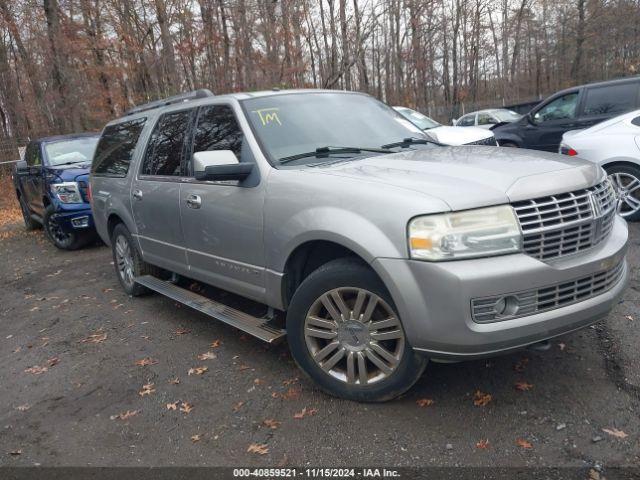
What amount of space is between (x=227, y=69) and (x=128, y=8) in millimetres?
4834

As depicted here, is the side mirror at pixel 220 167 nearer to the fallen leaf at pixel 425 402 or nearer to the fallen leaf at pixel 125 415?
the fallen leaf at pixel 125 415

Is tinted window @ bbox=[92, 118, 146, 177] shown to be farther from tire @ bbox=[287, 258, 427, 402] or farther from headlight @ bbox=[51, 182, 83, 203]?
tire @ bbox=[287, 258, 427, 402]

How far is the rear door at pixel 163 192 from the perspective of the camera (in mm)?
4406

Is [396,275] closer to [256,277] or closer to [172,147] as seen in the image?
[256,277]

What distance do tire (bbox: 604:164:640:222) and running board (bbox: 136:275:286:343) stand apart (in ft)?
17.0

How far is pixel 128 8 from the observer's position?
21234 millimetres

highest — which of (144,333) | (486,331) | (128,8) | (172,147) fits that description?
(128,8)

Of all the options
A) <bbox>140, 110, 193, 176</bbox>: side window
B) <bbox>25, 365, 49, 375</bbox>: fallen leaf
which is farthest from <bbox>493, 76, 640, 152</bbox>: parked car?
<bbox>25, 365, 49, 375</bbox>: fallen leaf

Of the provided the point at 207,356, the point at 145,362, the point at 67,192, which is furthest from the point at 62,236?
the point at 207,356

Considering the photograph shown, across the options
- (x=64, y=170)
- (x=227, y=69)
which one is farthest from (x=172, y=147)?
(x=227, y=69)

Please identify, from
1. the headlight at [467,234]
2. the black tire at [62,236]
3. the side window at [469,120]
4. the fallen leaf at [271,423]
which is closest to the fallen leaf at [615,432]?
the headlight at [467,234]

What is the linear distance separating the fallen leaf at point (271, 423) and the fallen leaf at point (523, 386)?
56.8 inches

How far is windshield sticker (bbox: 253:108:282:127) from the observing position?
3797mm

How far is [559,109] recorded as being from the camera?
366 inches
